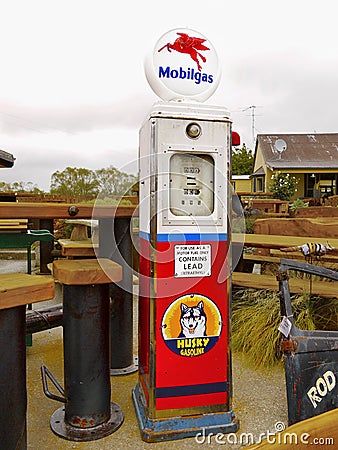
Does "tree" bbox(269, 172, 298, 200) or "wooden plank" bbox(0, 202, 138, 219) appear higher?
"tree" bbox(269, 172, 298, 200)

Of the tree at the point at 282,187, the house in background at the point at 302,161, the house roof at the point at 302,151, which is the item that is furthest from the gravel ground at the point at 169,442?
the house roof at the point at 302,151

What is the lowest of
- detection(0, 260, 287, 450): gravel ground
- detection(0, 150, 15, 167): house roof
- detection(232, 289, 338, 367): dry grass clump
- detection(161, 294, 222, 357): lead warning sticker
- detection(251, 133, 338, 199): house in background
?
detection(0, 260, 287, 450): gravel ground

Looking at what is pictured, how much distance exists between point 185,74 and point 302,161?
23.9 meters

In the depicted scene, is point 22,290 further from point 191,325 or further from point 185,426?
point 185,426

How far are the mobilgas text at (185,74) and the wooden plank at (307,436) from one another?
2.23 m

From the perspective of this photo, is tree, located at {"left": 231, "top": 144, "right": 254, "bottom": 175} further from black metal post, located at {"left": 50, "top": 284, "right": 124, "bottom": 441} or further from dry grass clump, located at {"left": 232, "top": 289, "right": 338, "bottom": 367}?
black metal post, located at {"left": 50, "top": 284, "right": 124, "bottom": 441}

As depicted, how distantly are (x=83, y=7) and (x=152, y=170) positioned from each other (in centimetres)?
314

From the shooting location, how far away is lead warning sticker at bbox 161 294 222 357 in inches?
104

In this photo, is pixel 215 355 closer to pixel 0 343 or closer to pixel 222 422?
pixel 222 422

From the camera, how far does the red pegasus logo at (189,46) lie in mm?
2627

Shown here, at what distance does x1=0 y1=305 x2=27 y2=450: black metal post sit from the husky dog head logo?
3.13 feet

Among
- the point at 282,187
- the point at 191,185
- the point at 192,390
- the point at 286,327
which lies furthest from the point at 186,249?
the point at 282,187

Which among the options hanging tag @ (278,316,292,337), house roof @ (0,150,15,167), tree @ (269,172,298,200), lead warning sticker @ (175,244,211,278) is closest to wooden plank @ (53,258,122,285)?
lead warning sticker @ (175,244,211,278)

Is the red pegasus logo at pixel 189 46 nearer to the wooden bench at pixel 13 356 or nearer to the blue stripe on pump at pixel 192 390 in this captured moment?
the wooden bench at pixel 13 356
